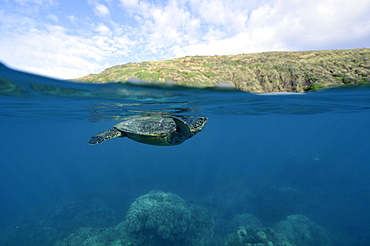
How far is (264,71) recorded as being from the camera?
25.7 feet

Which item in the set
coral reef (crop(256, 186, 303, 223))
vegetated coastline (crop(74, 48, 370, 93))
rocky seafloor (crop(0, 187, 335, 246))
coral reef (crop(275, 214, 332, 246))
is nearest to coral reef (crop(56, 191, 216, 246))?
rocky seafloor (crop(0, 187, 335, 246))

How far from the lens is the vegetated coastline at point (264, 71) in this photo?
23.7ft

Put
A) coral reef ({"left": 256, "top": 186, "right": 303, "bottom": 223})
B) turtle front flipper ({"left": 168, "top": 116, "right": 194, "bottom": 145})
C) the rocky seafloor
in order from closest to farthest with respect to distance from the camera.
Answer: turtle front flipper ({"left": 168, "top": 116, "right": 194, "bottom": 145})
the rocky seafloor
coral reef ({"left": 256, "top": 186, "right": 303, "bottom": 223})

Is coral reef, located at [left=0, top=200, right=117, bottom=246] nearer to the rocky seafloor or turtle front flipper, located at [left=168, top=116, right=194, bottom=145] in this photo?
the rocky seafloor

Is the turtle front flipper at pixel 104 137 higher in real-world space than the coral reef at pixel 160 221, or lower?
higher

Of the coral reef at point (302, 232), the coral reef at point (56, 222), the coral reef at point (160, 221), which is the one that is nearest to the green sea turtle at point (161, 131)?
the coral reef at point (160, 221)

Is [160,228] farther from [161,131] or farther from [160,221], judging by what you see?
[161,131]

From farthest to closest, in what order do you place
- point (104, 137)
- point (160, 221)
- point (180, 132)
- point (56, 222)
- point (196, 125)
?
point (56, 222) → point (160, 221) → point (104, 137) → point (196, 125) → point (180, 132)

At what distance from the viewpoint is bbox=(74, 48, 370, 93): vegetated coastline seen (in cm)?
721

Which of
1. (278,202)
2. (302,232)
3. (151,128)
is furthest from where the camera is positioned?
(278,202)

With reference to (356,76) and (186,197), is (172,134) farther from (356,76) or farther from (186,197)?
(186,197)

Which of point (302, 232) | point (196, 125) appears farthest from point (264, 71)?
point (302, 232)

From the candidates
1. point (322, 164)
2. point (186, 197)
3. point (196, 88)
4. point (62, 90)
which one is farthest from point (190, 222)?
point (322, 164)

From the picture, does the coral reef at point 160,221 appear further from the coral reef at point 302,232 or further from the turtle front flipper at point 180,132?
the turtle front flipper at point 180,132
